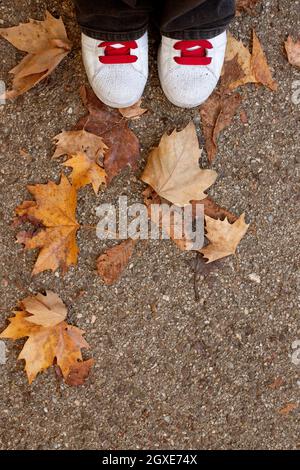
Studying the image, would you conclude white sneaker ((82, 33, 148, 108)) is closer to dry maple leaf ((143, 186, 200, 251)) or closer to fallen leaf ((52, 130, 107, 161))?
fallen leaf ((52, 130, 107, 161))

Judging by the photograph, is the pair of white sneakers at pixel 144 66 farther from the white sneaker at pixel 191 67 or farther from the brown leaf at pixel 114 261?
the brown leaf at pixel 114 261

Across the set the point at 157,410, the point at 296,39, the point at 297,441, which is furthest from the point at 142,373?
the point at 296,39

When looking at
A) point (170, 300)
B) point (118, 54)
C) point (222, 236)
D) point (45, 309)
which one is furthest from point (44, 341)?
point (118, 54)

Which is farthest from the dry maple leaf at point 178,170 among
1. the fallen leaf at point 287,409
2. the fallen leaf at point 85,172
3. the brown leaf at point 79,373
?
the fallen leaf at point 287,409

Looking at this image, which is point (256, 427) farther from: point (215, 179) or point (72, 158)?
point (72, 158)

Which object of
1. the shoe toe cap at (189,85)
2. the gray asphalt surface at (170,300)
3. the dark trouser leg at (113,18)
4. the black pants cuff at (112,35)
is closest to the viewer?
the dark trouser leg at (113,18)

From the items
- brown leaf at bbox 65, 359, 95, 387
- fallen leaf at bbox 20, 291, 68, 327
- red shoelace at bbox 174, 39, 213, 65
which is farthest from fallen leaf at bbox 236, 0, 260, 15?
brown leaf at bbox 65, 359, 95, 387
